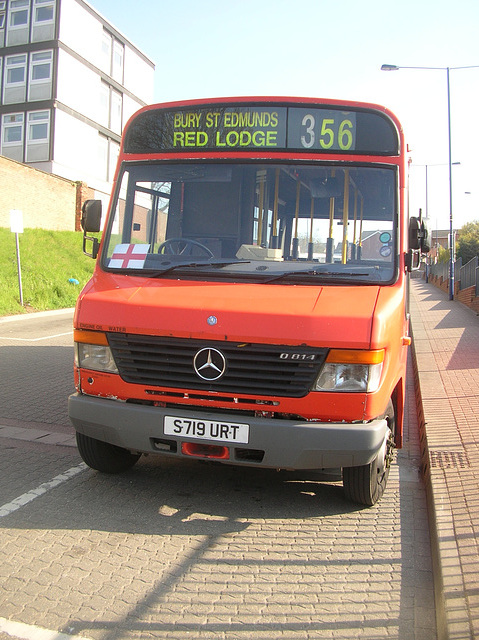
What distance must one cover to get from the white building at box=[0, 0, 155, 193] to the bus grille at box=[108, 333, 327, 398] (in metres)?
35.0

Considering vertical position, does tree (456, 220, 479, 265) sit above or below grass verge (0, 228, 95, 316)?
above

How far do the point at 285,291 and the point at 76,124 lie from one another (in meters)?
37.7

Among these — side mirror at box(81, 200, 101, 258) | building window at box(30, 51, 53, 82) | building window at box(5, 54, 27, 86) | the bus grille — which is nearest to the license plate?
the bus grille

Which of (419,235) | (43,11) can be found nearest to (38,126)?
(43,11)

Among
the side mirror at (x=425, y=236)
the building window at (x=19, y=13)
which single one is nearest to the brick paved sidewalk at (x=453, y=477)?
the side mirror at (x=425, y=236)

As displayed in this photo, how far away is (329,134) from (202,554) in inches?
Answer: 127

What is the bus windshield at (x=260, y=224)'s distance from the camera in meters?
5.02

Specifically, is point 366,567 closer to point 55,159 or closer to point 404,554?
point 404,554

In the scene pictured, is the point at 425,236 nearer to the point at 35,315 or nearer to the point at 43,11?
the point at 35,315

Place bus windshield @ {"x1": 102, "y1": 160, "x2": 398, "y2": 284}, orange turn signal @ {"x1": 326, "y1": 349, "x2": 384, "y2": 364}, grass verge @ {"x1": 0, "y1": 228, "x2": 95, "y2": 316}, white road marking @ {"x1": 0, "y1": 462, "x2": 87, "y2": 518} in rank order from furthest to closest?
1. grass verge @ {"x1": 0, "y1": 228, "x2": 95, "y2": 316}
2. bus windshield @ {"x1": 102, "y1": 160, "x2": 398, "y2": 284}
3. white road marking @ {"x1": 0, "y1": 462, "x2": 87, "y2": 518}
4. orange turn signal @ {"x1": 326, "y1": 349, "x2": 384, "y2": 364}

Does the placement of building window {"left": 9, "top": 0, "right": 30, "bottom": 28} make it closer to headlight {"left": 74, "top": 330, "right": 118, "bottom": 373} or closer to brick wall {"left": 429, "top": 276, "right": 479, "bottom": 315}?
brick wall {"left": 429, "top": 276, "right": 479, "bottom": 315}

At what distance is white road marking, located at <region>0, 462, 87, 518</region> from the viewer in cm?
462

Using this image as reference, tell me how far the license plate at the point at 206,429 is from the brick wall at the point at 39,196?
25.8 metres

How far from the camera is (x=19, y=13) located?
38906 millimetres
